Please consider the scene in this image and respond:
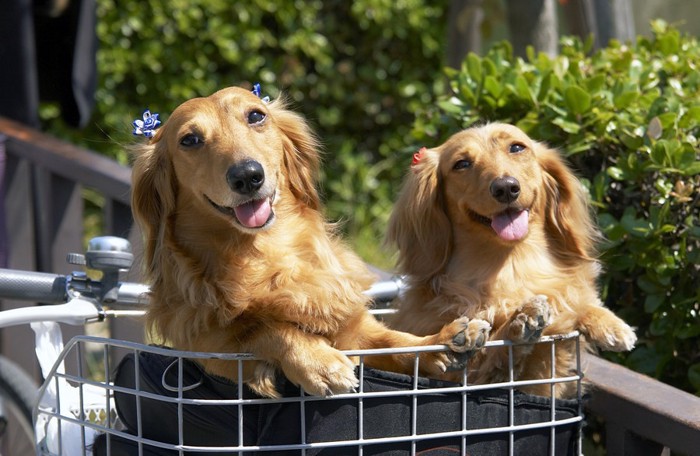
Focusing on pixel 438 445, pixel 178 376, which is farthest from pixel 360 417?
pixel 178 376

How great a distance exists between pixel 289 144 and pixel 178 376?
66 centimetres

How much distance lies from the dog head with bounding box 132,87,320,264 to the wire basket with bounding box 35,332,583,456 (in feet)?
1.06

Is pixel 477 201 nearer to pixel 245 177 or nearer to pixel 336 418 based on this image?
pixel 245 177

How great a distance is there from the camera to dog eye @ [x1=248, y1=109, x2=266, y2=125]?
78.8 inches

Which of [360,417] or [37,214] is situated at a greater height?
[360,417]

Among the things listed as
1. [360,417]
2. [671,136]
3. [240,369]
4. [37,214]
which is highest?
[671,136]

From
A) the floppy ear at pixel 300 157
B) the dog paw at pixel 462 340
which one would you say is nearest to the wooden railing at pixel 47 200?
the floppy ear at pixel 300 157

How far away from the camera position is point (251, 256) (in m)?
1.94

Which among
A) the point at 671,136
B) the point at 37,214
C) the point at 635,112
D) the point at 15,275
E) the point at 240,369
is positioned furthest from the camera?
the point at 37,214

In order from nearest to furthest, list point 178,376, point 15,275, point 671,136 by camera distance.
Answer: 1. point 178,376
2. point 15,275
3. point 671,136

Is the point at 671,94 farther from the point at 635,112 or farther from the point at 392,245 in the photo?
the point at 392,245

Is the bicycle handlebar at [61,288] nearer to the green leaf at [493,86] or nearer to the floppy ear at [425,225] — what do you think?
the floppy ear at [425,225]

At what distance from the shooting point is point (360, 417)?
1624mm

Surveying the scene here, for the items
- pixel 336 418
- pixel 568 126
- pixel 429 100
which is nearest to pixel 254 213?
pixel 336 418
